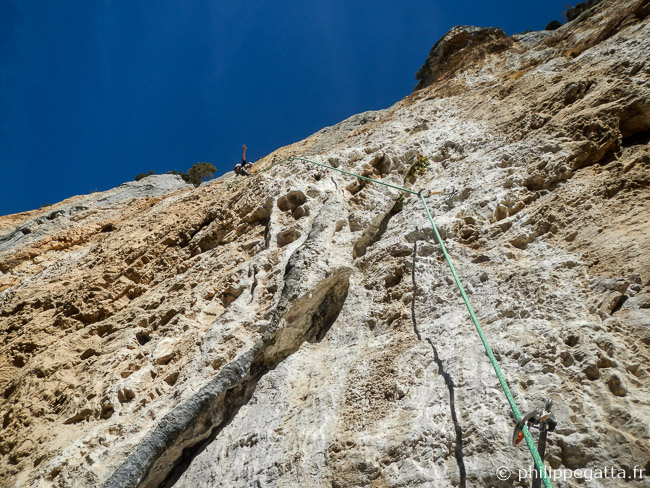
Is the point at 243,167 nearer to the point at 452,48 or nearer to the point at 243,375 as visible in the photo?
the point at 243,375

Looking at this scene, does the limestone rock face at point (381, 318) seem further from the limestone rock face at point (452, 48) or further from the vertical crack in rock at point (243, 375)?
the limestone rock face at point (452, 48)

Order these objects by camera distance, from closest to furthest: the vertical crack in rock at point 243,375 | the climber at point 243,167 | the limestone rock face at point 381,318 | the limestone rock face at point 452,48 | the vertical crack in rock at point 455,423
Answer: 1. the vertical crack in rock at point 455,423
2. the limestone rock face at point 381,318
3. the vertical crack in rock at point 243,375
4. the climber at point 243,167
5. the limestone rock face at point 452,48

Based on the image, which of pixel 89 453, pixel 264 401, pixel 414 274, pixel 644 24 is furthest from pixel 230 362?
pixel 644 24

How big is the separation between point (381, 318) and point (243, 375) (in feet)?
7.01

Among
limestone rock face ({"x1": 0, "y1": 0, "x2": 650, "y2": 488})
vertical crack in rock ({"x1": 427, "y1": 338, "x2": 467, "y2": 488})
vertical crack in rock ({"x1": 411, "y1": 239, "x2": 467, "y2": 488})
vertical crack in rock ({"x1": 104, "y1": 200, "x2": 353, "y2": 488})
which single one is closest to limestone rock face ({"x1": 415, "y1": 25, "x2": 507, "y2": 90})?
limestone rock face ({"x1": 0, "y1": 0, "x2": 650, "y2": 488})

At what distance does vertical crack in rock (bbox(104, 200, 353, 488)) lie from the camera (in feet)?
15.7

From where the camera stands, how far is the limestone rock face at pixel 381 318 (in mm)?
3551

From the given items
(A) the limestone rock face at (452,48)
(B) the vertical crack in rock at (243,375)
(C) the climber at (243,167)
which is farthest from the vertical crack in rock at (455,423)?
(A) the limestone rock face at (452,48)

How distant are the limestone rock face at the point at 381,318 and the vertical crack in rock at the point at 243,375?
29 millimetres

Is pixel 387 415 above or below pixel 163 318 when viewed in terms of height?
below

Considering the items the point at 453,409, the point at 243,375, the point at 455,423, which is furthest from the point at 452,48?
the point at 455,423

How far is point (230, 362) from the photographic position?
213 inches

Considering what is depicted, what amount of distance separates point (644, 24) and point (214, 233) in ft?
32.4

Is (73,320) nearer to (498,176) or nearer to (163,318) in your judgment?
(163,318)
